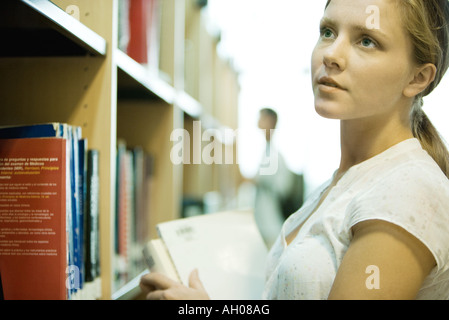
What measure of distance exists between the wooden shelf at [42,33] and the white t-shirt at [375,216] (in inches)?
21.1

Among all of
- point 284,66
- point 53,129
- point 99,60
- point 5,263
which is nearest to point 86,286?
point 5,263

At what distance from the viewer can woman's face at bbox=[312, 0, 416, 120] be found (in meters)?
0.66

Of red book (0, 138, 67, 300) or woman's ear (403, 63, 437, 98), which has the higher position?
woman's ear (403, 63, 437, 98)

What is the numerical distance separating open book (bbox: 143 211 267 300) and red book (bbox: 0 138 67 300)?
196 millimetres

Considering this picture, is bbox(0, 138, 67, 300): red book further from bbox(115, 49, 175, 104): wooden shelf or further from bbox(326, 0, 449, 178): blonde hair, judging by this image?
bbox(326, 0, 449, 178): blonde hair

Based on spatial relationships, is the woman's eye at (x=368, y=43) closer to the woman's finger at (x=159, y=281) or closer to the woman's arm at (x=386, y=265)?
the woman's arm at (x=386, y=265)

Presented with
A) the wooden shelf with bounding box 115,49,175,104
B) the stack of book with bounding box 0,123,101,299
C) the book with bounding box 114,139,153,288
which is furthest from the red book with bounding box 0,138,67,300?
the book with bounding box 114,139,153,288

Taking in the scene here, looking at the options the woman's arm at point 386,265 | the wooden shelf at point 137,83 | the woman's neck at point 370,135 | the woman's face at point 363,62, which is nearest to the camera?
the woman's arm at point 386,265

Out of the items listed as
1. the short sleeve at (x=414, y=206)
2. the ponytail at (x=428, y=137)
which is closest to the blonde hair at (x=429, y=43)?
the ponytail at (x=428, y=137)

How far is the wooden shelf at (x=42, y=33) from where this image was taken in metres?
0.61

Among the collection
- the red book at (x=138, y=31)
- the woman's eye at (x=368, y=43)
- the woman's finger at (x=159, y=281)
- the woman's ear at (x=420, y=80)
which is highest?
the red book at (x=138, y=31)

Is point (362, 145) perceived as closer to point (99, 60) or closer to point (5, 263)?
point (99, 60)

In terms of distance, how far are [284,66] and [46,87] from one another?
0.98 m

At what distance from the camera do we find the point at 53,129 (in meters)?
0.71
